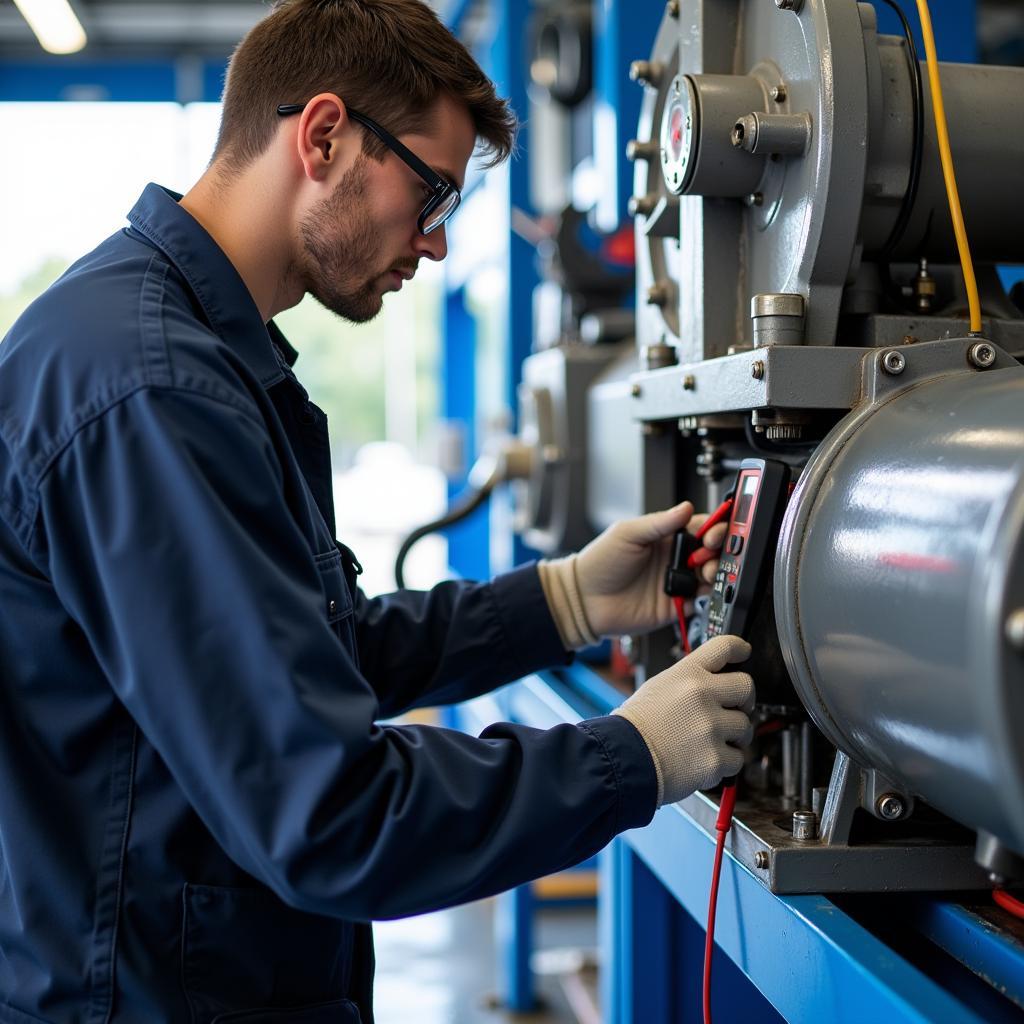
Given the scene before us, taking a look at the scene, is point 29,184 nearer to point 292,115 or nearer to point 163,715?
point 292,115

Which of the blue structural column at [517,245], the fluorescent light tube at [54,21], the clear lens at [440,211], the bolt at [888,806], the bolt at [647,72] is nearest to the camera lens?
the bolt at [888,806]

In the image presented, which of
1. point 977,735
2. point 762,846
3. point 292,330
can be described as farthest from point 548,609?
point 292,330

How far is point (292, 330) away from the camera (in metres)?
6.26

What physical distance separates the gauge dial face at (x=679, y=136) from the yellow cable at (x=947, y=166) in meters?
0.21

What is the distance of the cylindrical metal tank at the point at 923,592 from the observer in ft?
2.03

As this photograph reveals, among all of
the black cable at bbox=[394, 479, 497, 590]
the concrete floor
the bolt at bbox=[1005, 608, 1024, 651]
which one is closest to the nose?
the bolt at bbox=[1005, 608, 1024, 651]

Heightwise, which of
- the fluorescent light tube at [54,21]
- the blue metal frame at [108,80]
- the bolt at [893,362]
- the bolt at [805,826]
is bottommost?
the bolt at [805,826]

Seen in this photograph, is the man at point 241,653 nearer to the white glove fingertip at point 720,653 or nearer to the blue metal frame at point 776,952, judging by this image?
the white glove fingertip at point 720,653

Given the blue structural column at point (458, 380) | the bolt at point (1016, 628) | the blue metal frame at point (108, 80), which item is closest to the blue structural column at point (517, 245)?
the bolt at point (1016, 628)

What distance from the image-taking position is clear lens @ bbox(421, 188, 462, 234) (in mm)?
1181

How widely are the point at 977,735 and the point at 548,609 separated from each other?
→ 32.7 inches

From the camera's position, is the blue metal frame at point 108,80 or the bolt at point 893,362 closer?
the bolt at point 893,362

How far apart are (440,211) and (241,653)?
1.83 feet

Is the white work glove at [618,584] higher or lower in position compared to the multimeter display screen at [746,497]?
lower
